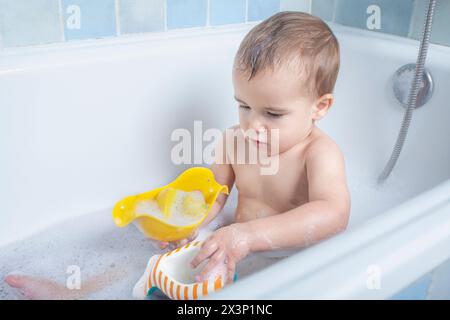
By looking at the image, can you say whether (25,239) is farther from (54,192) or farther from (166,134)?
(166,134)

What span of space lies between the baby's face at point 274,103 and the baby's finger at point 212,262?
0.23 meters

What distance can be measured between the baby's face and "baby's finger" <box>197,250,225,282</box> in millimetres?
230

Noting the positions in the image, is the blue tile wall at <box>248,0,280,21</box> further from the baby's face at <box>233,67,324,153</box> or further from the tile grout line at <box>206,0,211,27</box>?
the baby's face at <box>233,67,324,153</box>

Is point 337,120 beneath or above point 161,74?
beneath

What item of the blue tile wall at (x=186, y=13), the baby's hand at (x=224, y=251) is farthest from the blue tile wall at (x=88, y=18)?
the baby's hand at (x=224, y=251)

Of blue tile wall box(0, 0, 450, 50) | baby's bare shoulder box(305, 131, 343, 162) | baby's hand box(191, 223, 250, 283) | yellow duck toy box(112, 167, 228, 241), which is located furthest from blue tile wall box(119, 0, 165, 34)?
baby's hand box(191, 223, 250, 283)

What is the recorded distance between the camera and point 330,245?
446 millimetres

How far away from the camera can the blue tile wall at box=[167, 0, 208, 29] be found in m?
1.10

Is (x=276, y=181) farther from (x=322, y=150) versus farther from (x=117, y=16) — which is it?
(x=117, y=16)

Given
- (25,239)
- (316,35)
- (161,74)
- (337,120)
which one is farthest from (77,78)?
(337,120)

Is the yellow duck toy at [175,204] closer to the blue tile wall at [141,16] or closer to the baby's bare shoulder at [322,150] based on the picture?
the baby's bare shoulder at [322,150]

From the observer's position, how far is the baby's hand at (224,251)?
2.04 feet

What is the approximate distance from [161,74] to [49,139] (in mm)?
270

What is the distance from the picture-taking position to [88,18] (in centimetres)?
98
